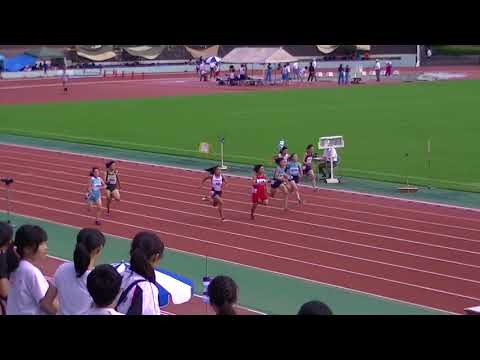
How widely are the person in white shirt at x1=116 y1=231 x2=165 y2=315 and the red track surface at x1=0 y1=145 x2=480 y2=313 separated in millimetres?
6691

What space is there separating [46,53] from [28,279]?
58434 millimetres

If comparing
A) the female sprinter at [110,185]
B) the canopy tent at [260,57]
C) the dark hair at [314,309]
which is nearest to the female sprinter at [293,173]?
the female sprinter at [110,185]

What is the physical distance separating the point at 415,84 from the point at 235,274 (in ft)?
120

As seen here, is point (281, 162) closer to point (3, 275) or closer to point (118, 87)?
point (3, 275)

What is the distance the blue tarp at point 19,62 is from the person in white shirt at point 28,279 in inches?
2230

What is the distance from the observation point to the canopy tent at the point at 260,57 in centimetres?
4681

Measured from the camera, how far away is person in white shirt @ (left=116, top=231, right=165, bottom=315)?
468cm

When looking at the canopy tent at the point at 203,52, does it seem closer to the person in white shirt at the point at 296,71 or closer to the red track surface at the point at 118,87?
A: the red track surface at the point at 118,87

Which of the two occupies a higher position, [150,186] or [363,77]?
[363,77]

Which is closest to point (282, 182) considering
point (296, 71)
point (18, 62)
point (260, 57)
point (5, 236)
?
point (5, 236)
